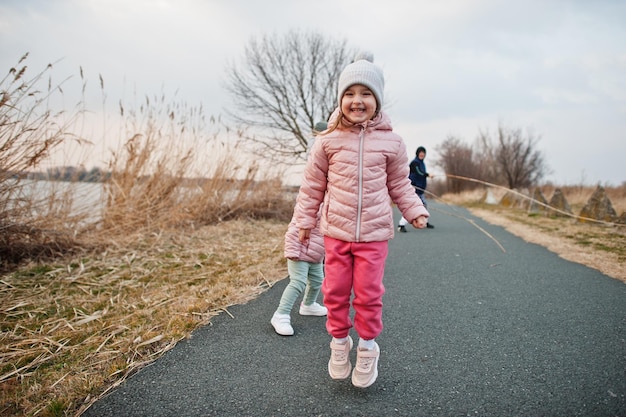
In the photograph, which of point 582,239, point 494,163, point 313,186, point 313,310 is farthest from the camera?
point 494,163

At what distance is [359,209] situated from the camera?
2.13m

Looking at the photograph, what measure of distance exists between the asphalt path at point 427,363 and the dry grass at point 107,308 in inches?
7.0

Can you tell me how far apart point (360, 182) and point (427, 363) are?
1223 millimetres

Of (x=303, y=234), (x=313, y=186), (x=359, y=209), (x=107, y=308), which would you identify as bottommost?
(x=107, y=308)

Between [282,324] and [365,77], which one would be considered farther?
[282,324]

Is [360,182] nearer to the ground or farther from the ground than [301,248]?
farther from the ground

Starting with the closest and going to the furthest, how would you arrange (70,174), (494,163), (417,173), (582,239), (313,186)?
1. (313,186)
2. (70,174)
3. (582,239)
4. (417,173)
5. (494,163)

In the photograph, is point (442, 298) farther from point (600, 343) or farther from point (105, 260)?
point (105, 260)

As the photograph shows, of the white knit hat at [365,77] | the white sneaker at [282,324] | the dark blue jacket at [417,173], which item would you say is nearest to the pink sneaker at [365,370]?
the white sneaker at [282,324]

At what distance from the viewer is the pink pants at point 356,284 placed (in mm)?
2109

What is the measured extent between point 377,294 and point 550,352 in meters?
1.35

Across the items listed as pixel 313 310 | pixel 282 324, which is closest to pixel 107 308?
pixel 282 324

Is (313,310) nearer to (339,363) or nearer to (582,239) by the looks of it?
(339,363)

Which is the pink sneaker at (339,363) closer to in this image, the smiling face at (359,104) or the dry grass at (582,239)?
the smiling face at (359,104)
